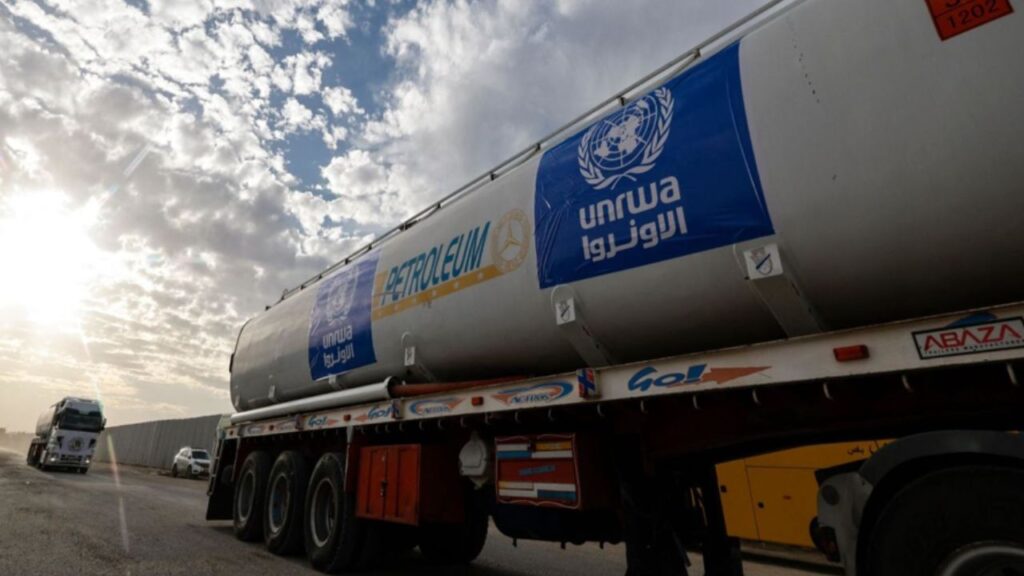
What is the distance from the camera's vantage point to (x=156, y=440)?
131 ft

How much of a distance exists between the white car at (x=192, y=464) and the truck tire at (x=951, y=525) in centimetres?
3102

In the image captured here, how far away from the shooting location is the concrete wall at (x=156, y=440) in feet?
106

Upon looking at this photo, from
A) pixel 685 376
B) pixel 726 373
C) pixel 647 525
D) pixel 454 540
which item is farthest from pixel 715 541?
pixel 454 540

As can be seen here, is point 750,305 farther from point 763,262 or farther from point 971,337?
point 971,337

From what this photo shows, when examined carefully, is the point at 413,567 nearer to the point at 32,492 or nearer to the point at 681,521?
the point at 681,521

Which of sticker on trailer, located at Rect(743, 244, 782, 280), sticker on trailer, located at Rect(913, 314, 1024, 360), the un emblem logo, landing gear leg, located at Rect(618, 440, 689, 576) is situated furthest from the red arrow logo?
the un emblem logo

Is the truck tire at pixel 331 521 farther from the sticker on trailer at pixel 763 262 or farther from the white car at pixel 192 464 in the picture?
the white car at pixel 192 464

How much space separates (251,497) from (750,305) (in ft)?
28.5

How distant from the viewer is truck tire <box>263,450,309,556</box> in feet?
25.3

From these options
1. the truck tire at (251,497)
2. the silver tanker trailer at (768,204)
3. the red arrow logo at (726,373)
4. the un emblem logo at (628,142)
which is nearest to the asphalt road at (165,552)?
the truck tire at (251,497)

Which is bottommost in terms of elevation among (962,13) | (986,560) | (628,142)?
(986,560)

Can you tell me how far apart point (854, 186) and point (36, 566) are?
8.76 metres

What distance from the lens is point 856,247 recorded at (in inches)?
110

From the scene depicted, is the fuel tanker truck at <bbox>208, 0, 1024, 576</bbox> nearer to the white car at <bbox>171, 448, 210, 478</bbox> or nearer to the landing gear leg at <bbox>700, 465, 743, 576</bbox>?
the landing gear leg at <bbox>700, 465, 743, 576</bbox>
